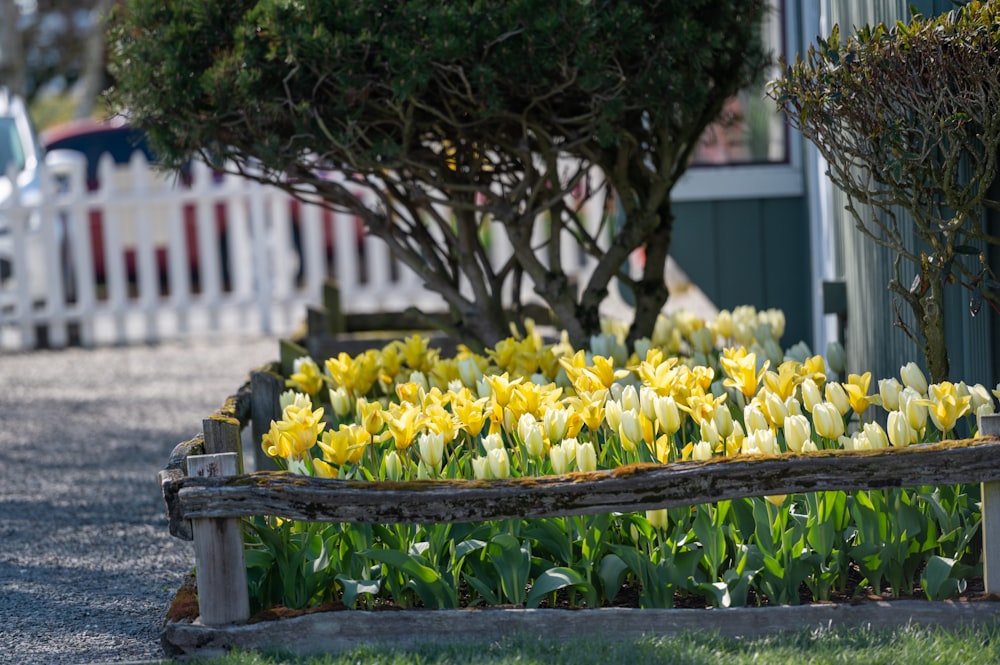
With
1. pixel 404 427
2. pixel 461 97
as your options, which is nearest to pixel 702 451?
pixel 404 427

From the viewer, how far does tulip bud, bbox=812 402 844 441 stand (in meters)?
3.41

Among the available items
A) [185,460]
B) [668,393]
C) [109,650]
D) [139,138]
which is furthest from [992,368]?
[139,138]

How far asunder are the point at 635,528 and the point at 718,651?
0.45 m

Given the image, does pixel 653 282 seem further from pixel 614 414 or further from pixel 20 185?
pixel 20 185

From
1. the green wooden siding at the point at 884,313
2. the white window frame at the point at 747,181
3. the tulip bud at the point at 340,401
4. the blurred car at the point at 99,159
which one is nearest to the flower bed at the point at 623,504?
the green wooden siding at the point at 884,313

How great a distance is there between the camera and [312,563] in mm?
3391

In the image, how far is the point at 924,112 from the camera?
133 inches

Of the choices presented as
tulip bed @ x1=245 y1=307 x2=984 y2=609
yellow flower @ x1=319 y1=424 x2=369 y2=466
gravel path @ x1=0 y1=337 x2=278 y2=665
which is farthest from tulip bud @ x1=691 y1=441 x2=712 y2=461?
gravel path @ x1=0 y1=337 x2=278 y2=665

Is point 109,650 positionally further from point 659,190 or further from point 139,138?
point 659,190

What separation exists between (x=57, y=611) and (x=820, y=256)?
456 centimetres

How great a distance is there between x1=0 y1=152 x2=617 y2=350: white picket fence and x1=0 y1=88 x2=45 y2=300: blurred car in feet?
0.07

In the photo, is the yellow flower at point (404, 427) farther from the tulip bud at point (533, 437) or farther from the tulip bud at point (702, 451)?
the tulip bud at point (702, 451)

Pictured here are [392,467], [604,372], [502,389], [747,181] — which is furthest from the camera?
[747,181]

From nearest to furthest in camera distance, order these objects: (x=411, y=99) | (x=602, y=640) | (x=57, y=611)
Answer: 1. (x=602, y=640)
2. (x=57, y=611)
3. (x=411, y=99)
